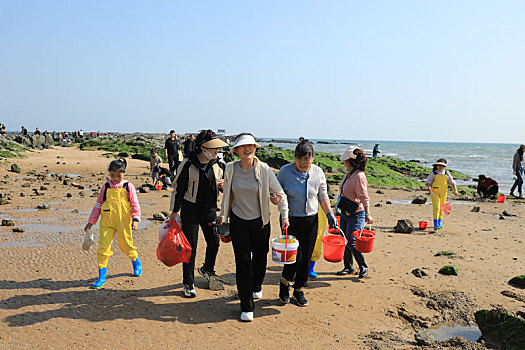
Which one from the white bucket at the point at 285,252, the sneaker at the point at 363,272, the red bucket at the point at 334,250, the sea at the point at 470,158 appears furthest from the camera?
the sea at the point at 470,158

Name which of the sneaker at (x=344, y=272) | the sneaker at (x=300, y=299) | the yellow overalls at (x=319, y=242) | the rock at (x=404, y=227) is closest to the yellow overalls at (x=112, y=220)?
the sneaker at (x=300, y=299)

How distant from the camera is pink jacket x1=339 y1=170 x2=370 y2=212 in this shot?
6.12m

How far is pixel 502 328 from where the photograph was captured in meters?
4.23

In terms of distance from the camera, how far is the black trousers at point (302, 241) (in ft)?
16.9

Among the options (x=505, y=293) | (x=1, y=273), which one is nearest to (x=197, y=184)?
(x=1, y=273)

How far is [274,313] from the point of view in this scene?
16.6 ft

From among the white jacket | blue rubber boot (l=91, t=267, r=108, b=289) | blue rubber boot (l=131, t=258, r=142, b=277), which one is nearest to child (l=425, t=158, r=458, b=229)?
the white jacket

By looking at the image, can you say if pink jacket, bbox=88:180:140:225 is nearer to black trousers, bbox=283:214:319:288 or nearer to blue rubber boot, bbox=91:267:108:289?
blue rubber boot, bbox=91:267:108:289

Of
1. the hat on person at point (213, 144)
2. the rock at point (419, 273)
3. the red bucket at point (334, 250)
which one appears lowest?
the rock at point (419, 273)

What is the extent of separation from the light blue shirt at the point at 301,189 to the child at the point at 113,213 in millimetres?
2213

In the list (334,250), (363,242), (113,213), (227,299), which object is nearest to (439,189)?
(363,242)

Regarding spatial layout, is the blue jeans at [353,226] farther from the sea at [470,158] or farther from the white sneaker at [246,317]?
the white sneaker at [246,317]

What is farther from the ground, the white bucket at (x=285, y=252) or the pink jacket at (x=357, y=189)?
the pink jacket at (x=357, y=189)

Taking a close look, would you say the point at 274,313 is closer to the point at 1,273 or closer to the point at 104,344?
the point at 104,344
